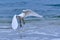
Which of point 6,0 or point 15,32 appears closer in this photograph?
point 15,32

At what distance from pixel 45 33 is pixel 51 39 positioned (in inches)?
25.6

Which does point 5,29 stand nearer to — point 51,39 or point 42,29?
point 42,29

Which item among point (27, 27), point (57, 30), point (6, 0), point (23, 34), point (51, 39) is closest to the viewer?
point (51, 39)

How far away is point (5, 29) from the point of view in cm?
748

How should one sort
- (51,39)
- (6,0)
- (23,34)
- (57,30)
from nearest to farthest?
(51,39) → (23,34) → (57,30) → (6,0)

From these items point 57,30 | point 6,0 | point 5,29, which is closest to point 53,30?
point 57,30

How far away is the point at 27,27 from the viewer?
781cm

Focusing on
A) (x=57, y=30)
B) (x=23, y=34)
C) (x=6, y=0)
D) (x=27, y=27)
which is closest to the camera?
(x=23, y=34)

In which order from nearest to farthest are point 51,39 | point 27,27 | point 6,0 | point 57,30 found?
point 51,39 → point 57,30 → point 27,27 → point 6,0

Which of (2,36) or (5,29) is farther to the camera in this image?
(5,29)

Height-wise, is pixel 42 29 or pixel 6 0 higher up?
pixel 6 0

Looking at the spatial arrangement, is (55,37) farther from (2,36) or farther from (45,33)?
(2,36)

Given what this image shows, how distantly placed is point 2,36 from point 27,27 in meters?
1.18

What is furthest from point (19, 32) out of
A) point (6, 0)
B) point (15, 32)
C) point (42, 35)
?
point (6, 0)
